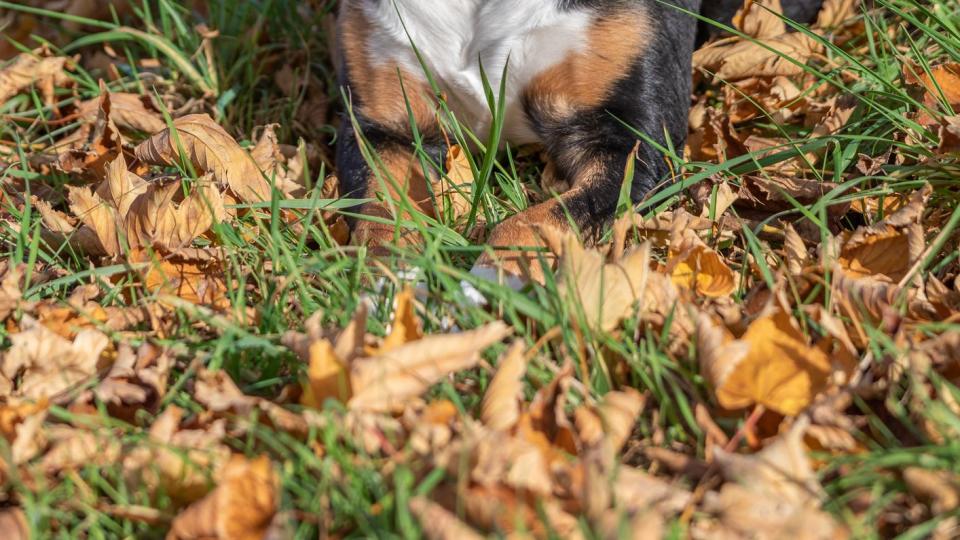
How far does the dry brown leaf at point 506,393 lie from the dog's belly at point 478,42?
1.44m

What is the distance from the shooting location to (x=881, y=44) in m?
3.71

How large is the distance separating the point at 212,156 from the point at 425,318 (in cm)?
121

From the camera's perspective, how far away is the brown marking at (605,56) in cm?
323

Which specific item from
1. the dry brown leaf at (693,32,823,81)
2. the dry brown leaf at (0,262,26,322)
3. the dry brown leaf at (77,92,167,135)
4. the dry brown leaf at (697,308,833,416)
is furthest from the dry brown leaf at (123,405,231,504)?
the dry brown leaf at (693,32,823,81)

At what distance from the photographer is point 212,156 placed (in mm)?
3232

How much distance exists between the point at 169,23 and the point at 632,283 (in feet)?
9.12

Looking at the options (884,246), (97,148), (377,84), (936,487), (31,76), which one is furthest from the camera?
(31,76)

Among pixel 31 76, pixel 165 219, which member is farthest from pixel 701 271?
pixel 31 76

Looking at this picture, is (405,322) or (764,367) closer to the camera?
(764,367)

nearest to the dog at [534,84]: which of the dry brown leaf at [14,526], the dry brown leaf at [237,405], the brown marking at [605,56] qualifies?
the brown marking at [605,56]

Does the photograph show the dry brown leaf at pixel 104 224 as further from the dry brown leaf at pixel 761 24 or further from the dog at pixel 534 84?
the dry brown leaf at pixel 761 24

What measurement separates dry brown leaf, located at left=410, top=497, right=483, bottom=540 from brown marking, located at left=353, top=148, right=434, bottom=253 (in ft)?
3.34

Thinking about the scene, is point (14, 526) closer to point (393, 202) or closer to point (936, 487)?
point (393, 202)

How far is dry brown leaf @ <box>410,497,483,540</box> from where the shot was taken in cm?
168
